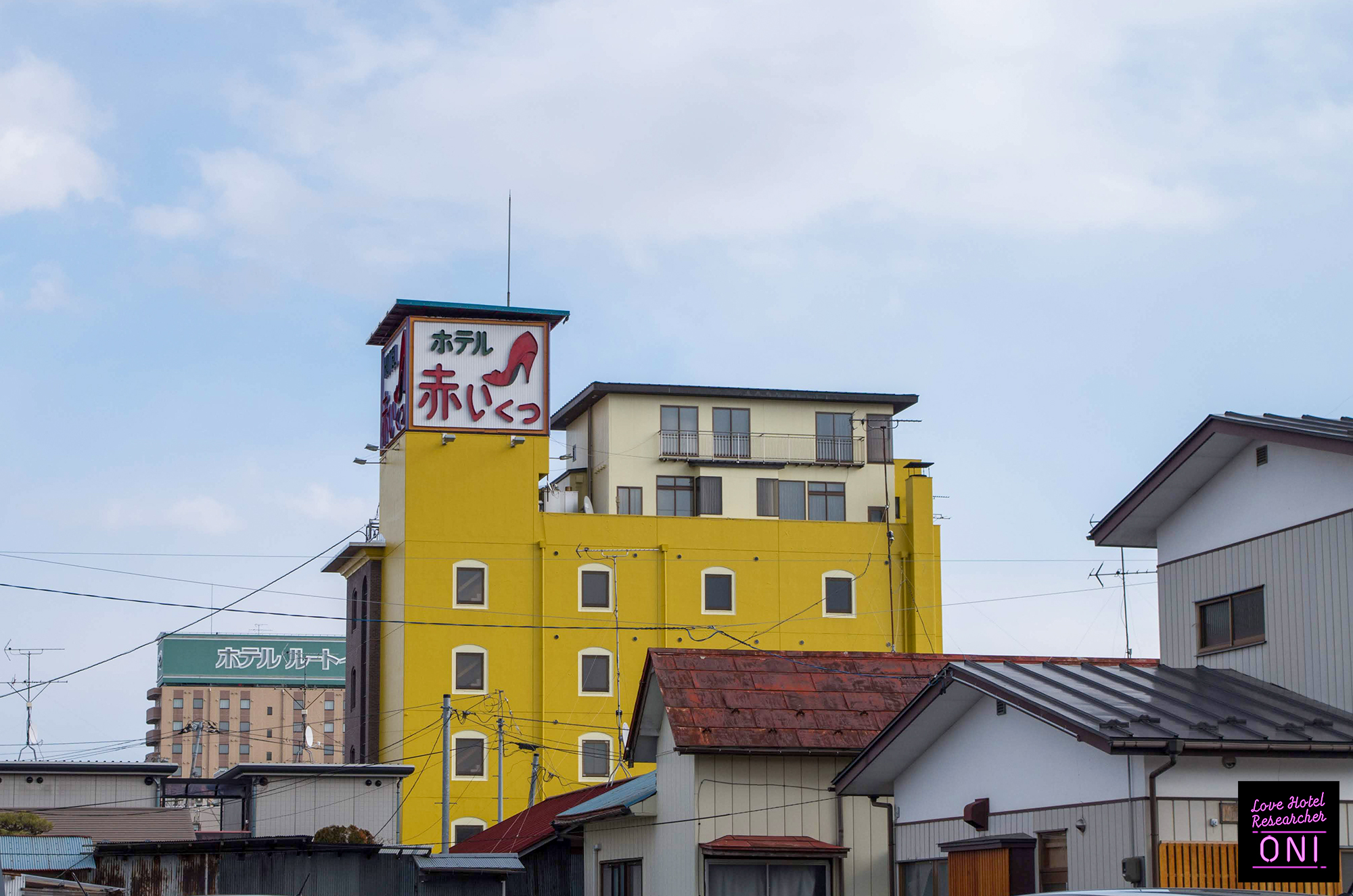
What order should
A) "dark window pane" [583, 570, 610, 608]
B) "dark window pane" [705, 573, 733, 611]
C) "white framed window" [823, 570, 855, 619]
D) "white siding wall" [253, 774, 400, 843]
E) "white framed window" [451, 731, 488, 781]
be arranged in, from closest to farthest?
1. "white siding wall" [253, 774, 400, 843]
2. "white framed window" [451, 731, 488, 781]
3. "dark window pane" [583, 570, 610, 608]
4. "dark window pane" [705, 573, 733, 611]
5. "white framed window" [823, 570, 855, 619]

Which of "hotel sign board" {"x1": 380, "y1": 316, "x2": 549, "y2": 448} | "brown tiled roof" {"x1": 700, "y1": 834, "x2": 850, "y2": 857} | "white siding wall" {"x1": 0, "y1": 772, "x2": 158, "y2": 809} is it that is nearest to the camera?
"brown tiled roof" {"x1": 700, "y1": 834, "x2": 850, "y2": 857}

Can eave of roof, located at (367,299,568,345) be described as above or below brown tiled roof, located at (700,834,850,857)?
above

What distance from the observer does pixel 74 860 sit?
3209cm

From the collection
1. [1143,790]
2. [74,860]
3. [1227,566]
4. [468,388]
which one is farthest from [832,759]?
[468,388]

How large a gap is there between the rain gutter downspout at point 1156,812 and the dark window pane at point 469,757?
1924 inches

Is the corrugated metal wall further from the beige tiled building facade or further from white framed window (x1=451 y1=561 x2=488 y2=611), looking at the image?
the beige tiled building facade

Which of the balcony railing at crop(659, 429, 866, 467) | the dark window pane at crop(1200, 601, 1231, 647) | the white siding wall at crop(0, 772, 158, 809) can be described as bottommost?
the white siding wall at crop(0, 772, 158, 809)

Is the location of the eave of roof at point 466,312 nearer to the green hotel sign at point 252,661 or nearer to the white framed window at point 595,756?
the white framed window at point 595,756

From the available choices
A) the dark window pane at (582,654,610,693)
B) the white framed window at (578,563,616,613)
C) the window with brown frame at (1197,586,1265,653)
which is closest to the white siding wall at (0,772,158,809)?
the dark window pane at (582,654,610,693)

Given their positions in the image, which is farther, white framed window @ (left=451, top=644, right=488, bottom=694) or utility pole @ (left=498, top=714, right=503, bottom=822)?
white framed window @ (left=451, top=644, right=488, bottom=694)

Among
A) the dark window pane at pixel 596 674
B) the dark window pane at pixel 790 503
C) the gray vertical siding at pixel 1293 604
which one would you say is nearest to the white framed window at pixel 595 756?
the dark window pane at pixel 596 674

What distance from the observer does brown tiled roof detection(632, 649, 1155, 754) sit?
77.5 ft

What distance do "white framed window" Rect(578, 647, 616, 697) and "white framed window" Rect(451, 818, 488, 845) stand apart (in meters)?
6.36

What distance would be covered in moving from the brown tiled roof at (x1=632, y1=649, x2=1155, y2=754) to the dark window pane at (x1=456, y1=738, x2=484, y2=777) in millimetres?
37524
